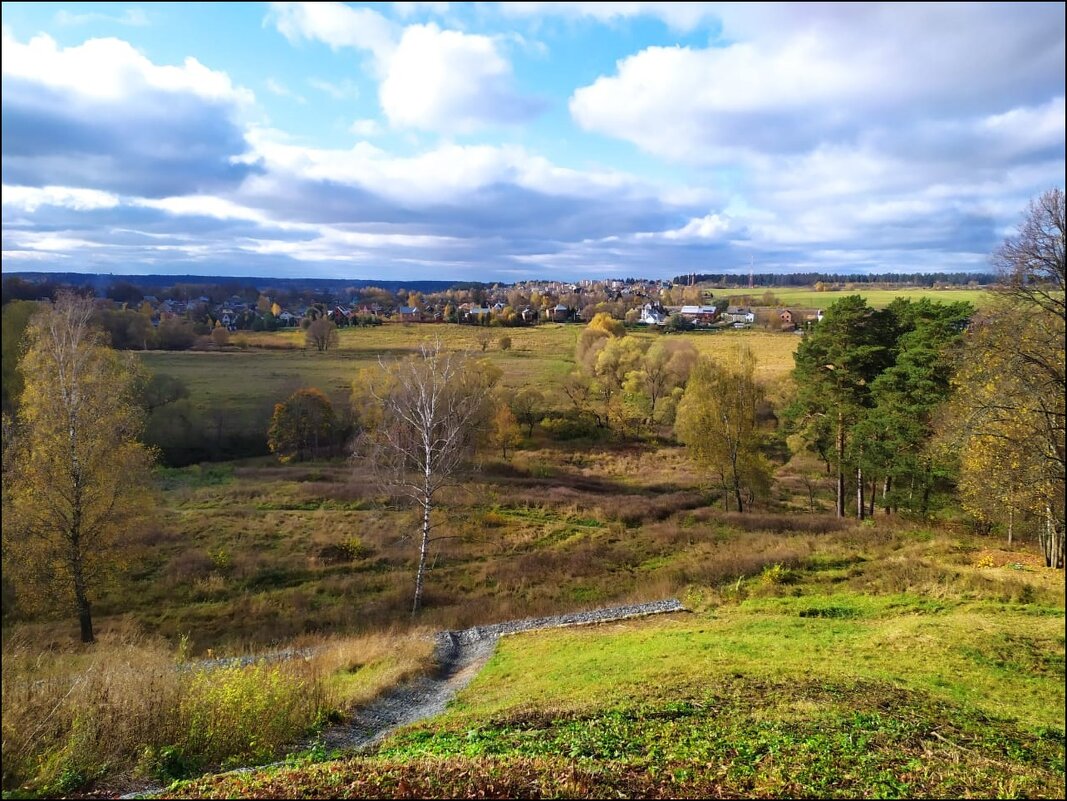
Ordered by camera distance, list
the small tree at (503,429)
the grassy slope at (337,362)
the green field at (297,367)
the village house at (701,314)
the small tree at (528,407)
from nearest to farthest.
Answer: the small tree at (503,429) < the green field at (297,367) < the grassy slope at (337,362) < the small tree at (528,407) < the village house at (701,314)

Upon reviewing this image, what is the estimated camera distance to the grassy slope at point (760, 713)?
616cm

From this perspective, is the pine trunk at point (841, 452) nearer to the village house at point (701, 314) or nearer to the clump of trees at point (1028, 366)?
the clump of trees at point (1028, 366)

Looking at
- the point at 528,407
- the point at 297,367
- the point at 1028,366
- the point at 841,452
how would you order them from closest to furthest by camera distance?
the point at 1028,366 < the point at 841,452 < the point at 528,407 < the point at 297,367

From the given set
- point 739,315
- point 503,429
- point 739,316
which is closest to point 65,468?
point 503,429

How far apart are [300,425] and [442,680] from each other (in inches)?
1591

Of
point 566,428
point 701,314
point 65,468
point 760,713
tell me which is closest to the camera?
point 760,713

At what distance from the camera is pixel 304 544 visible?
26.9 metres

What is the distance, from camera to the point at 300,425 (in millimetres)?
49656

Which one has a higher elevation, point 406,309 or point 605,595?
point 406,309

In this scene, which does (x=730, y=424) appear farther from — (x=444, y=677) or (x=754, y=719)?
(x=754, y=719)

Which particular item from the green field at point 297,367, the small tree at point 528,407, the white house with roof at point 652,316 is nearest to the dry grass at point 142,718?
the green field at point 297,367

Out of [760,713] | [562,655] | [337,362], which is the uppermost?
[337,362]

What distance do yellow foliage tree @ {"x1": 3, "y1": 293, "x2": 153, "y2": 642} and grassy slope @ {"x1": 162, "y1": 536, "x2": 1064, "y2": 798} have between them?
1340cm

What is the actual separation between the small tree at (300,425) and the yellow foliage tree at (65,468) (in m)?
31.2
